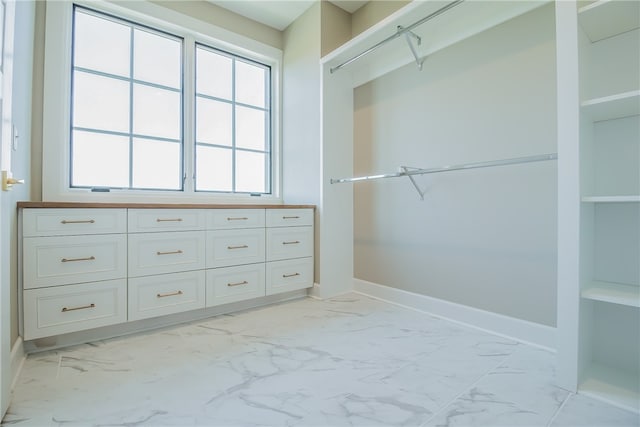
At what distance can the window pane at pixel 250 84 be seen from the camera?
2912 millimetres

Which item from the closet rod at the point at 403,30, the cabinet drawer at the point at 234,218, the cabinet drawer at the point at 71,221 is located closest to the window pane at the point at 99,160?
the cabinet drawer at the point at 71,221

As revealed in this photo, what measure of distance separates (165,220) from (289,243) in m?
0.95

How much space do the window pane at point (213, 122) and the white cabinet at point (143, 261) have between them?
0.90 metres

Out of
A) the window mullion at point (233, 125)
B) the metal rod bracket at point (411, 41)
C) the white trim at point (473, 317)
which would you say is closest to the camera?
the white trim at point (473, 317)

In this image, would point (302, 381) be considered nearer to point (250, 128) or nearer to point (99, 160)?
point (99, 160)

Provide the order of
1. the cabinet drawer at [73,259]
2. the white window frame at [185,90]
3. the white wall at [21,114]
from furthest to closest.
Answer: the white window frame at [185,90] → the cabinet drawer at [73,259] → the white wall at [21,114]

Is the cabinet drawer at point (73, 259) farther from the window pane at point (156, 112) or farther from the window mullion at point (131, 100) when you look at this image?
the window pane at point (156, 112)

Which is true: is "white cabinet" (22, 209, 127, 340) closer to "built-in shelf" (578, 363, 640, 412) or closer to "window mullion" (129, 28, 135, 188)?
"window mullion" (129, 28, 135, 188)

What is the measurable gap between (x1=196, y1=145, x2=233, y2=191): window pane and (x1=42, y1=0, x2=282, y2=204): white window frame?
9 cm

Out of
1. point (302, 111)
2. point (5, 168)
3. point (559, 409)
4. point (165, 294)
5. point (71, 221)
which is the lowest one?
point (559, 409)

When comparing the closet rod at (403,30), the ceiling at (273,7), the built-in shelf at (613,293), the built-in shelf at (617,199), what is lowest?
the built-in shelf at (613,293)

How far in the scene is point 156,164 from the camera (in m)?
2.46

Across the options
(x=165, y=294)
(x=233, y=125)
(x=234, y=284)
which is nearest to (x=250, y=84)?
(x=233, y=125)

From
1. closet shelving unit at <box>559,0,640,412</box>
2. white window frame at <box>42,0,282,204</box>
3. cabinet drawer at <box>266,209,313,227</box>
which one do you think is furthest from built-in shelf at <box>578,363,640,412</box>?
white window frame at <box>42,0,282,204</box>
